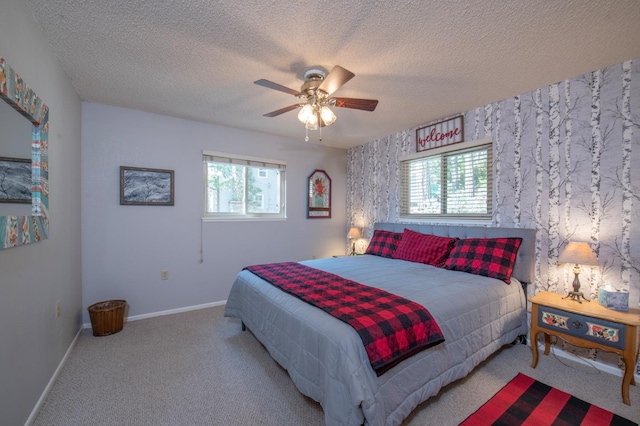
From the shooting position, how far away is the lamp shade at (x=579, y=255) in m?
2.02

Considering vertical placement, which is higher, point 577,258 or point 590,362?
point 577,258

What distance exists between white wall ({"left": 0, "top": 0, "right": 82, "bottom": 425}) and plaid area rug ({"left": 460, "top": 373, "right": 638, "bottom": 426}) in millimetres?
2532

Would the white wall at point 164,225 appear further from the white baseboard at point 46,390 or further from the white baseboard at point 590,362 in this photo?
the white baseboard at point 590,362

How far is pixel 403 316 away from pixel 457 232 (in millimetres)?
1924

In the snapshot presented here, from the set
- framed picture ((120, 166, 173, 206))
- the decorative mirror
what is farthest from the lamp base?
framed picture ((120, 166, 173, 206))

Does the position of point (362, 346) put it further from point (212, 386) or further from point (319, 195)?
point (319, 195)

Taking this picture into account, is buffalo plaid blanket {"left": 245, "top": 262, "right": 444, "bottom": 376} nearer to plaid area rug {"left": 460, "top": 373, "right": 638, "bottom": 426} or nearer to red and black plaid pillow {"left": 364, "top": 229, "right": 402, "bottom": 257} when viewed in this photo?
Answer: plaid area rug {"left": 460, "top": 373, "right": 638, "bottom": 426}

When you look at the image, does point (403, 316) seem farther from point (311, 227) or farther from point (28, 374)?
point (311, 227)

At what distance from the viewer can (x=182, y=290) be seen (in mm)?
3404

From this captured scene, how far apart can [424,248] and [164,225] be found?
3.17m

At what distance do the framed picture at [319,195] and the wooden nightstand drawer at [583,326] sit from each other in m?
3.13

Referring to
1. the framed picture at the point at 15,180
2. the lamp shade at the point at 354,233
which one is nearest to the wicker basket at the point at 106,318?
the framed picture at the point at 15,180

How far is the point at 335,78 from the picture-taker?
6.05 feet

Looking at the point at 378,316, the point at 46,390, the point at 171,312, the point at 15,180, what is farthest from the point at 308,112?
the point at 171,312
